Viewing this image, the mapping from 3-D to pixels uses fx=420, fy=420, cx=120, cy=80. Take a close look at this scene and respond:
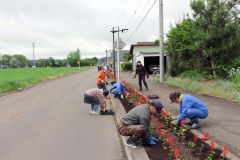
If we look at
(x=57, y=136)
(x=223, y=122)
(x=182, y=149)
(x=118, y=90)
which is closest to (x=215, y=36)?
(x=118, y=90)

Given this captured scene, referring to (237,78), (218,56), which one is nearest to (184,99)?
(237,78)

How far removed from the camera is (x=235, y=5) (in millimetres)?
26859

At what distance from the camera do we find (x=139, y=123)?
8.26 metres

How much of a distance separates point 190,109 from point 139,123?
2.53m

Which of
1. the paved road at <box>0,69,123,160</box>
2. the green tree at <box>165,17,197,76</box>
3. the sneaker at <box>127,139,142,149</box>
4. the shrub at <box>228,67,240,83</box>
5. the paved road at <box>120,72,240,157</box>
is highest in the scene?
the green tree at <box>165,17,197,76</box>

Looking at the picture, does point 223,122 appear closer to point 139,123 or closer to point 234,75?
point 139,123

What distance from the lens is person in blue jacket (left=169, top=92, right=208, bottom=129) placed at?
10.2 meters

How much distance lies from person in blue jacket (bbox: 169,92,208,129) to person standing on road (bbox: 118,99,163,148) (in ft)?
6.55

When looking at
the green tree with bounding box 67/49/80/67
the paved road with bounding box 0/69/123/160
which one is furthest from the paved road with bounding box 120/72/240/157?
the green tree with bounding box 67/49/80/67

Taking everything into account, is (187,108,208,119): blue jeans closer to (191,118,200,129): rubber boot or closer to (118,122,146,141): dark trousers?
(191,118,200,129): rubber boot

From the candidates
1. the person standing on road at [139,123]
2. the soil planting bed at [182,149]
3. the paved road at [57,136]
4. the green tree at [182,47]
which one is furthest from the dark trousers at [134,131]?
the green tree at [182,47]

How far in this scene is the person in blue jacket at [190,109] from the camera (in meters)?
10.2

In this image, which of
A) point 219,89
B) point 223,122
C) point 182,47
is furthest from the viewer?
point 182,47

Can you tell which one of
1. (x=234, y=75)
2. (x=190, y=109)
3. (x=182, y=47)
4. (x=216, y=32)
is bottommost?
(x=190, y=109)
